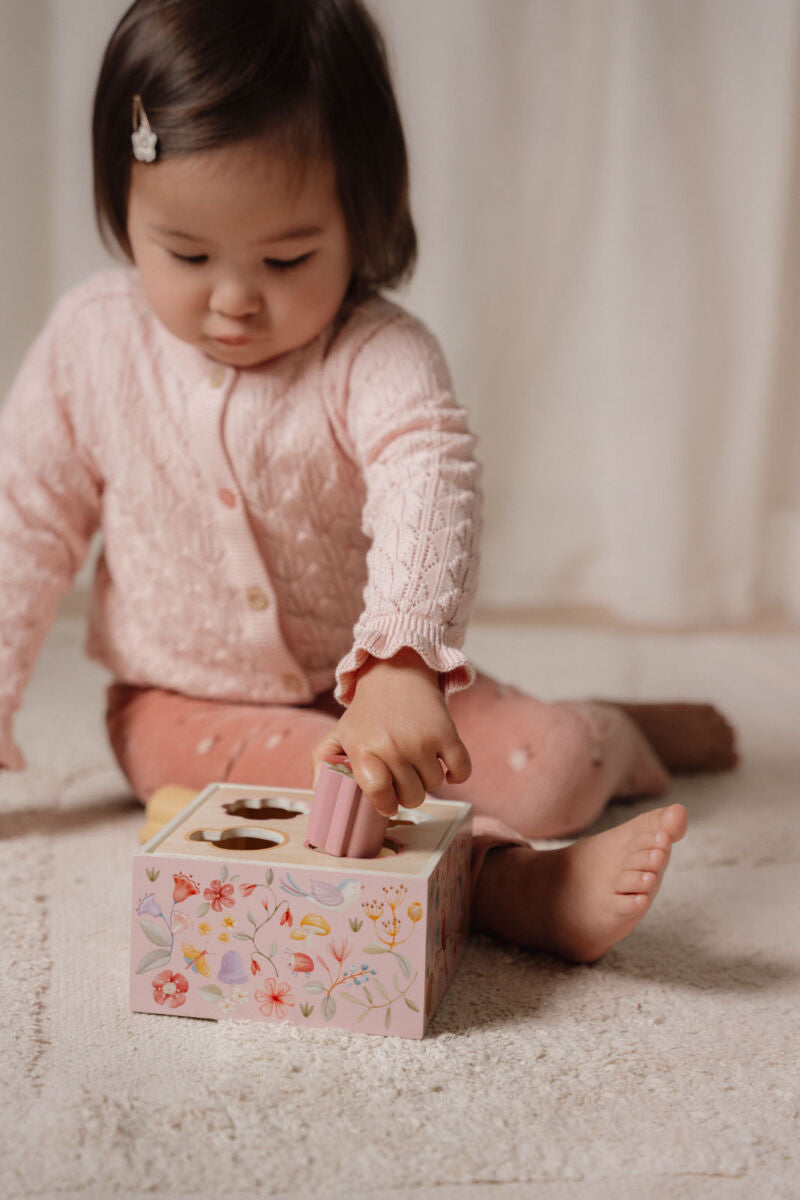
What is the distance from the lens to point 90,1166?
1.80 ft

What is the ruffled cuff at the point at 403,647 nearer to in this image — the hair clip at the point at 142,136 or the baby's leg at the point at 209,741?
the baby's leg at the point at 209,741

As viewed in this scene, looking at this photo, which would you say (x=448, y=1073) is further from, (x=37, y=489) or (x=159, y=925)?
(x=37, y=489)

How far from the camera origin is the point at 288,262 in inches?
34.2

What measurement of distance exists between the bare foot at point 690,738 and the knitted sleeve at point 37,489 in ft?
1.63

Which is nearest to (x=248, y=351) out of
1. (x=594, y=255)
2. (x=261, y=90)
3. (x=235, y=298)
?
(x=235, y=298)

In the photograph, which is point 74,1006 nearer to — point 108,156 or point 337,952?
point 337,952

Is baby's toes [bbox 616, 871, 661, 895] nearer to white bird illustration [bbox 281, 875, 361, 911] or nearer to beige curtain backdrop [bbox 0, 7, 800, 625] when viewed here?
white bird illustration [bbox 281, 875, 361, 911]

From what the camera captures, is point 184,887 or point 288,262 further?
point 288,262

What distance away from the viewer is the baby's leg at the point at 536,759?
94 centimetres

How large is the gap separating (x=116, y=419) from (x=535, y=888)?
1.55 feet

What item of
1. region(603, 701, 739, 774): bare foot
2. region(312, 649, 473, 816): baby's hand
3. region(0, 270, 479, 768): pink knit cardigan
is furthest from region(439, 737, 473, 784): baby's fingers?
region(603, 701, 739, 774): bare foot

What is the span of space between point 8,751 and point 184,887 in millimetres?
338

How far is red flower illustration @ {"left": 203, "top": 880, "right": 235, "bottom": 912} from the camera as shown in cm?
67

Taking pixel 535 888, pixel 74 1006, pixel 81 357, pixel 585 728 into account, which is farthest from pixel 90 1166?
pixel 81 357
